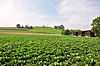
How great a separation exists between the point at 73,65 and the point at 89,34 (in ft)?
192

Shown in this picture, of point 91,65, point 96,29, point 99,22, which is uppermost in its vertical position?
point 99,22

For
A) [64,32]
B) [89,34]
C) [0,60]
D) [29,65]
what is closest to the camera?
[29,65]

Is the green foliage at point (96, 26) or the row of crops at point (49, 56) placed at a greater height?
the green foliage at point (96, 26)

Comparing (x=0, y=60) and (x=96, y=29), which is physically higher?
(x=96, y=29)

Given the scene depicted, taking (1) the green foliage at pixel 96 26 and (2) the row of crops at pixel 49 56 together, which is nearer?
(2) the row of crops at pixel 49 56

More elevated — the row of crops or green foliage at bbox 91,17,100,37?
green foliage at bbox 91,17,100,37

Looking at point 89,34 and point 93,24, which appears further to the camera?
point 89,34

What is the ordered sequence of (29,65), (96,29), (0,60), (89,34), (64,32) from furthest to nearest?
(64,32), (89,34), (96,29), (0,60), (29,65)

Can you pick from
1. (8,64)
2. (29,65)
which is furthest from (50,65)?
(8,64)

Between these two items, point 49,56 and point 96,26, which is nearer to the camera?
point 49,56

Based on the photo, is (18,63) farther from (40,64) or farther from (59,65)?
(59,65)

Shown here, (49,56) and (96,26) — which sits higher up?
(96,26)

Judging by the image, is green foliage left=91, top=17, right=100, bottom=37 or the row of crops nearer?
the row of crops

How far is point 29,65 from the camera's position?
8.16 m
